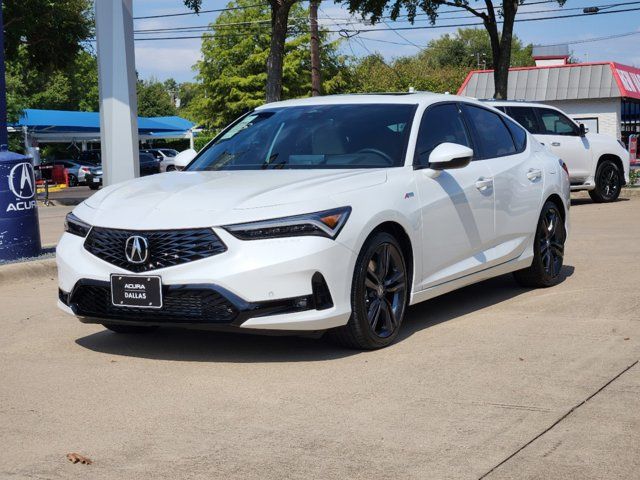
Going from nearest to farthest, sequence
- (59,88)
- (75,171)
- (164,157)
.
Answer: (75,171) < (164,157) < (59,88)

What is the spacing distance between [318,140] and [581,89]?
129ft

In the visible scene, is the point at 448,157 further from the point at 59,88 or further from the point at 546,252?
the point at 59,88

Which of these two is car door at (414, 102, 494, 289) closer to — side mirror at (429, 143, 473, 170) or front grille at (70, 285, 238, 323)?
side mirror at (429, 143, 473, 170)

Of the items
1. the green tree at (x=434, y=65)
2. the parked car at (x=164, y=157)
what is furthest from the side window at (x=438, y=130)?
the green tree at (x=434, y=65)

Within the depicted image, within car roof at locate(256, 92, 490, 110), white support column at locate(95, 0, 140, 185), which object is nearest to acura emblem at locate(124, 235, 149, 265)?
car roof at locate(256, 92, 490, 110)

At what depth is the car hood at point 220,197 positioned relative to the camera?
5.86m

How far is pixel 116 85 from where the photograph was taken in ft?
40.6

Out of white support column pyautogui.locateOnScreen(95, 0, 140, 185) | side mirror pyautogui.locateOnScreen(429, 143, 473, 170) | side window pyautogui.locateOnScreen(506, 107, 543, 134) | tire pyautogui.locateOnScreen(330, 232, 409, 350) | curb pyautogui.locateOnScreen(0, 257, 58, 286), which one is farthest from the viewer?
side window pyautogui.locateOnScreen(506, 107, 543, 134)

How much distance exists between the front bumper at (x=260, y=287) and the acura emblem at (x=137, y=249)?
0.29 ft

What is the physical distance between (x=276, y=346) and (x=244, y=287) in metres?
1.01

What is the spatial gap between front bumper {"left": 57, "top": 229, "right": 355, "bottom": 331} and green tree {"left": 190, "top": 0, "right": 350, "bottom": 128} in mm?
61428

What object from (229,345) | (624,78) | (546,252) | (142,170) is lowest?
(142,170)

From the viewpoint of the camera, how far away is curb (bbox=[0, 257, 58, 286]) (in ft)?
32.6

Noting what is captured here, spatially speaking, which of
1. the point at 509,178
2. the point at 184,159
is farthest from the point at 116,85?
the point at 509,178
